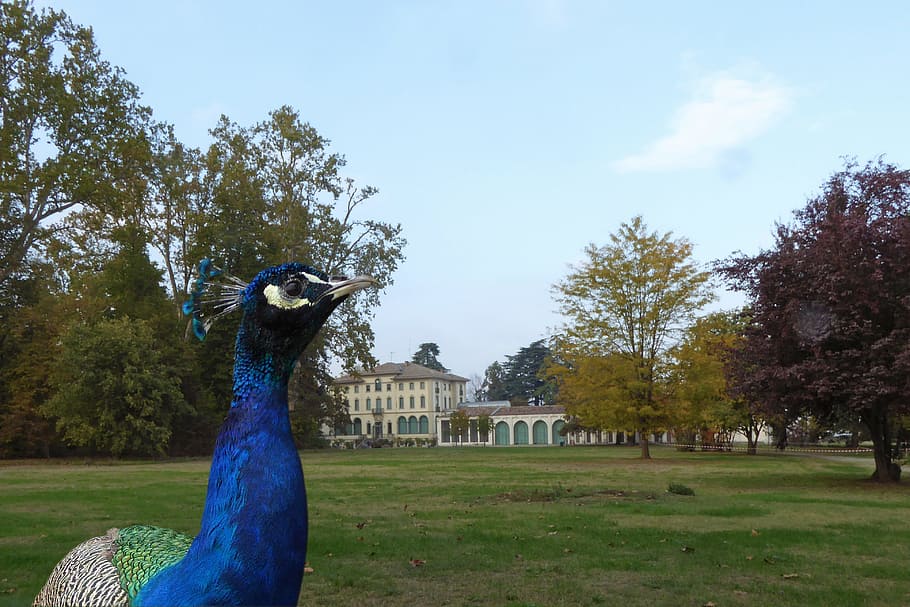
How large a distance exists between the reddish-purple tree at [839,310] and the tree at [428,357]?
106m

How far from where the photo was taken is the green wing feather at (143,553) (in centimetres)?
291

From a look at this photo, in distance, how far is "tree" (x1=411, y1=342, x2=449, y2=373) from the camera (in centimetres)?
12512

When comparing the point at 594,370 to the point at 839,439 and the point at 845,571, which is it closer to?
the point at 845,571

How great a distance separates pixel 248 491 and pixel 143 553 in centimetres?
91

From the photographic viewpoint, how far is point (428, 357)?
125m

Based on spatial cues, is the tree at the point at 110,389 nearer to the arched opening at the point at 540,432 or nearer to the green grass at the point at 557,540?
the green grass at the point at 557,540

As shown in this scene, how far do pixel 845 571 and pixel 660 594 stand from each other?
244 centimetres

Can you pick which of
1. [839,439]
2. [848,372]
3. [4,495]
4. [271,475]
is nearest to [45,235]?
[4,495]

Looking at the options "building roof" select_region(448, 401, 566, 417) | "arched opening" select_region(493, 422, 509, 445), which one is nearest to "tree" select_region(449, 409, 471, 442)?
"building roof" select_region(448, 401, 566, 417)

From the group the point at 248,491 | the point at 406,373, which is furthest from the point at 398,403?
the point at 248,491

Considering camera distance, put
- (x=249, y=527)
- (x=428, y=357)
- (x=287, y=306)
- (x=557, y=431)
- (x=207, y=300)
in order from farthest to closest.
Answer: (x=428, y=357) → (x=557, y=431) → (x=207, y=300) → (x=287, y=306) → (x=249, y=527)

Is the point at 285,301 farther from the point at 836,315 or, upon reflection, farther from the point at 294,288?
the point at 836,315

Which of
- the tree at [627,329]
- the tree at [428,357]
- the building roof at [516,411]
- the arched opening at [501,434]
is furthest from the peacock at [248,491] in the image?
the tree at [428,357]

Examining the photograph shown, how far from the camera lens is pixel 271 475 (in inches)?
102
